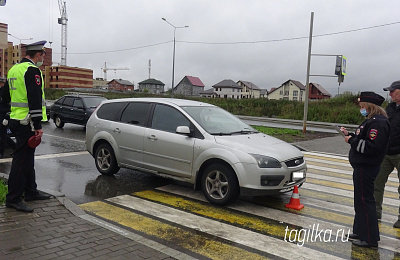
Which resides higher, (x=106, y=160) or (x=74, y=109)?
(x=74, y=109)

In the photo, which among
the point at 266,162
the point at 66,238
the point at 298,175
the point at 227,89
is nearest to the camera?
the point at 66,238

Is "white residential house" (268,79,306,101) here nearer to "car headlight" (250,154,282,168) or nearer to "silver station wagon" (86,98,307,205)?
"silver station wagon" (86,98,307,205)

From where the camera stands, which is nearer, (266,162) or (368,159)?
(368,159)

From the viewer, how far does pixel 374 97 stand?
172 inches

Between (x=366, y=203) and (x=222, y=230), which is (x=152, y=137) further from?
(x=366, y=203)

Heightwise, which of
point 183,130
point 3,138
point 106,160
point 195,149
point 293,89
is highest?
point 293,89

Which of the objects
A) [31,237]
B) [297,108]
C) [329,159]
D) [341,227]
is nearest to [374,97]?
[341,227]

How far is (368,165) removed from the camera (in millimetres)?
4266

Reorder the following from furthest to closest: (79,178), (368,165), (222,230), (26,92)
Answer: (79,178)
(26,92)
(222,230)
(368,165)

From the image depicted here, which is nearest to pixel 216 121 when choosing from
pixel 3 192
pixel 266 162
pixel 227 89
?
pixel 266 162

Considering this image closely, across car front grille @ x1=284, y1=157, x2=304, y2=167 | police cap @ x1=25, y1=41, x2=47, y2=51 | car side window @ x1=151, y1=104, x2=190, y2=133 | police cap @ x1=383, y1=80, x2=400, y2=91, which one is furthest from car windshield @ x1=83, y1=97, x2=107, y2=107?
police cap @ x1=383, y1=80, x2=400, y2=91

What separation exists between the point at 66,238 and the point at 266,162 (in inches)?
116

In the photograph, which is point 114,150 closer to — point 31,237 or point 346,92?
point 31,237

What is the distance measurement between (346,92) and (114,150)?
112 feet
